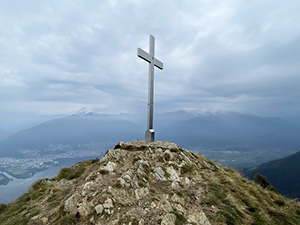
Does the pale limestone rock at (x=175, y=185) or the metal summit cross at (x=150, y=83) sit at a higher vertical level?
the metal summit cross at (x=150, y=83)

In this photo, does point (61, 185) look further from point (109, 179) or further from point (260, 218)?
point (260, 218)

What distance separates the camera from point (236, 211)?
21.9 ft

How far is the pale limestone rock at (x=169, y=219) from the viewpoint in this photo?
5207 millimetres

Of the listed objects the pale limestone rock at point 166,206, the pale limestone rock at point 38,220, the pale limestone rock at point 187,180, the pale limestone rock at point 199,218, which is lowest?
the pale limestone rock at point 38,220

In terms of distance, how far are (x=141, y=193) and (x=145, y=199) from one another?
439 mm

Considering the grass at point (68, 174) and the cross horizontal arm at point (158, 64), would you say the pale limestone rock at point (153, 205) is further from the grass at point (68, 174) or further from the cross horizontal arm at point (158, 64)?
the cross horizontal arm at point (158, 64)

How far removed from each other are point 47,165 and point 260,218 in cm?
21321

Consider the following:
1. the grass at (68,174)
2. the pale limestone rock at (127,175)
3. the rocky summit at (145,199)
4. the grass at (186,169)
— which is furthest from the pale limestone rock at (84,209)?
the grass at (186,169)

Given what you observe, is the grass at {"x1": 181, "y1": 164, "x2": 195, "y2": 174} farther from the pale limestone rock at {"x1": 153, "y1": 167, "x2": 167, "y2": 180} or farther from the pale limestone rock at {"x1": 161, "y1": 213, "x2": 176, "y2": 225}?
the pale limestone rock at {"x1": 161, "y1": 213, "x2": 176, "y2": 225}

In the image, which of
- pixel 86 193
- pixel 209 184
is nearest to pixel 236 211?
pixel 209 184

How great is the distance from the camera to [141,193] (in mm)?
7086

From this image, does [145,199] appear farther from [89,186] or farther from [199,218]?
[89,186]

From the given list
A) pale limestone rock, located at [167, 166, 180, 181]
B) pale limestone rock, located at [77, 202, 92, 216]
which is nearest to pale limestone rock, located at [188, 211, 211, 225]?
pale limestone rock, located at [167, 166, 180, 181]

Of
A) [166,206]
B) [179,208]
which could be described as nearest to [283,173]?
[179,208]
